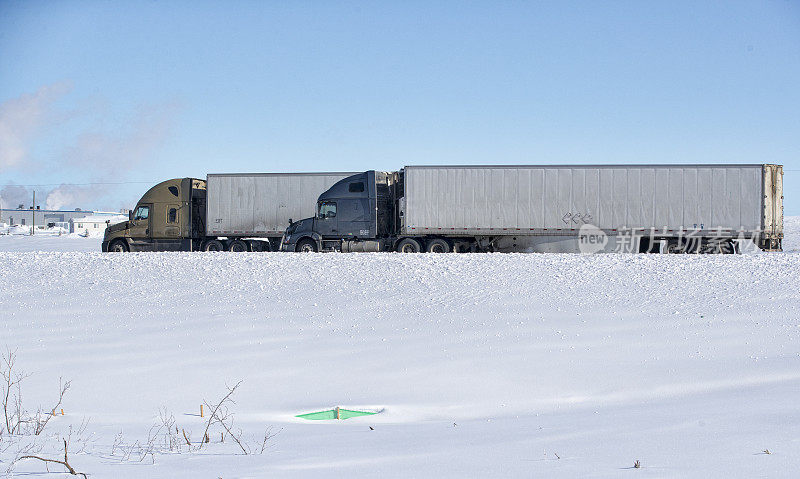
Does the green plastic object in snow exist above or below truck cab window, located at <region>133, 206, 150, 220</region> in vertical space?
below

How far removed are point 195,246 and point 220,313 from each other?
41.3 ft

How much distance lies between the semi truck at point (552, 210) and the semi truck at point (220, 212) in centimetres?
120

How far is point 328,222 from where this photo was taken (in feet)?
75.3

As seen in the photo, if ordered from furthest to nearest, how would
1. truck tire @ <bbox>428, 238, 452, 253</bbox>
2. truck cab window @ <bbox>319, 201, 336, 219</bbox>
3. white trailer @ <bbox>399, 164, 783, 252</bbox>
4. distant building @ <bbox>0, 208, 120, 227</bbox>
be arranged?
distant building @ <bbox>0, 208, 120, 227</bbox> → truck cab window @ <bbox>319, 201, 336, 219</bbox> → truck tire @ <bbox>428, 238, 452, 253</bbox> → white trailer @ <bbox>399, 164, 783, 252</bbox>

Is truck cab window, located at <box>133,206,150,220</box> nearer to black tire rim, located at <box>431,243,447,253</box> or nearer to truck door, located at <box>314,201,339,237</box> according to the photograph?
truck door, located at <box>314,201,339,237</box>

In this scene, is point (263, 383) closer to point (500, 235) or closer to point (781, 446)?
point (781, 446)

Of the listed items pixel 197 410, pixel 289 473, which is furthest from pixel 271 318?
pixel 289 473

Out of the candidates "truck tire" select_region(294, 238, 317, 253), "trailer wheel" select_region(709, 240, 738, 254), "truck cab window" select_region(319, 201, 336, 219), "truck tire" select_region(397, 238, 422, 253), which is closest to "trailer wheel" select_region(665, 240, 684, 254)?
"trailer wheel" select_region(709, 240, 738, 254)

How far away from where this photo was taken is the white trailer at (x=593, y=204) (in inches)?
851

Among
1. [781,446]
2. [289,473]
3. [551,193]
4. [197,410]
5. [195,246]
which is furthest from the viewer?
[195,246]

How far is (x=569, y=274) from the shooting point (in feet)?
53.0

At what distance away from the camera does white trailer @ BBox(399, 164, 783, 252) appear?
2162 centimetres

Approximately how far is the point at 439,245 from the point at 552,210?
3.89 m

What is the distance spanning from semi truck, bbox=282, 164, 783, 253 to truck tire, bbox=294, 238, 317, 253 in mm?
34
